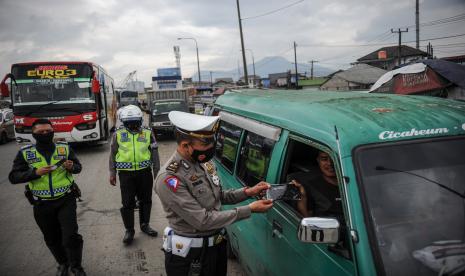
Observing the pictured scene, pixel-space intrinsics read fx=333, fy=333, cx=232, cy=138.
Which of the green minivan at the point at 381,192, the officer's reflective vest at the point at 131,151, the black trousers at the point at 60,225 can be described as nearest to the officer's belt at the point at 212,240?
the green minivan at the point at 381,192

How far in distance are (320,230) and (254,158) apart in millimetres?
1423

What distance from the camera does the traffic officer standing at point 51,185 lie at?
367cm

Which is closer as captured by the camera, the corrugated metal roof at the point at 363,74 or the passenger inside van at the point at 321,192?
the passenger inside van at the point at 321,192

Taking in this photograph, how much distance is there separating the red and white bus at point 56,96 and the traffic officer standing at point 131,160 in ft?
24.0

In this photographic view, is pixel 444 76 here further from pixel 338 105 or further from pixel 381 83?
pixel 338 105

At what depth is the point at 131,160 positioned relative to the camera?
482cm

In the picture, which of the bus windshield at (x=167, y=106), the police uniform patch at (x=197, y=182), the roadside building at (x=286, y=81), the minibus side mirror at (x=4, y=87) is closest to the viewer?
the police uniform patch at (x=197, y=182)

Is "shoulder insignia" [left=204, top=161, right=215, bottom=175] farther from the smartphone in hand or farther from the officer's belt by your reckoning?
the smartphone in hand

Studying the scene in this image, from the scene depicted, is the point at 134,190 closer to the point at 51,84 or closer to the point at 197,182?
the point at 197,182

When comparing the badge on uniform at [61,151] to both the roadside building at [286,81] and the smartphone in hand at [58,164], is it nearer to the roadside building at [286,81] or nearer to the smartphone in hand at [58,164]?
the smartphone in hand at [58,164]

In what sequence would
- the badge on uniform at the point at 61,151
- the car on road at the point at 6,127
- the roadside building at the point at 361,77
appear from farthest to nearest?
the roadside building at the point at 361,77, the car on road at the point at 6,127, the badge on uniform at the point at 61,151

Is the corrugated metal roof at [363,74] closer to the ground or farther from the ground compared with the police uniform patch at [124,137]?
farther from the ground

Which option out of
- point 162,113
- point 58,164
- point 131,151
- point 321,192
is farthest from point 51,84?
point 321,192

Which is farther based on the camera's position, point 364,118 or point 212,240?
point 212,240
